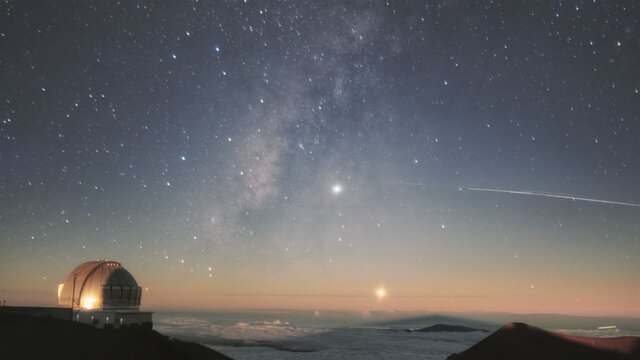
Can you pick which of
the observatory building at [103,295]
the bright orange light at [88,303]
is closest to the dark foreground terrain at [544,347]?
the observatory building at [103,295]

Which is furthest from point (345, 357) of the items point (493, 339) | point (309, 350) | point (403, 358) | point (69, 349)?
point (493, 339)

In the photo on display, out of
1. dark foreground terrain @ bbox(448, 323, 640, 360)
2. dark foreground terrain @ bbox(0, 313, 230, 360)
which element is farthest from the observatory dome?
dark foreground terrain @ bbox(448, 323, 640, 360)

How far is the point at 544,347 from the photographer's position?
15078 millimetres

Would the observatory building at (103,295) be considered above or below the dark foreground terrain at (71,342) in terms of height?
above

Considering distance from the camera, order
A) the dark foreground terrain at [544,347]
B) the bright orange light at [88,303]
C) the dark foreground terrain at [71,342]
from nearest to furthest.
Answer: the dark foreground terrain at [544,347]
the dark foreground terrain at [71,342]
the bright orange light at [88,303]

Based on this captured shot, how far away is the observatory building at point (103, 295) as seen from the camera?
113 ft

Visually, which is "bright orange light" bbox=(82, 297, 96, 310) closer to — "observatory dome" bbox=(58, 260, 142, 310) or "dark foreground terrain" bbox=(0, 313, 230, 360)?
"observatory dome" bbox=(58, 260, 142, 310)

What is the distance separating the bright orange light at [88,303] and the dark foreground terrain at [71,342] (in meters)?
8.52

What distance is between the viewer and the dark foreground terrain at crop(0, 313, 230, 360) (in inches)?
815

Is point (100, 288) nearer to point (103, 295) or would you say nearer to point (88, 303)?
point (103, 295)

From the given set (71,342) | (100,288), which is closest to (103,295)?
(100,288)

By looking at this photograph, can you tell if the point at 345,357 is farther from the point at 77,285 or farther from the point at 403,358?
the point at 77,285

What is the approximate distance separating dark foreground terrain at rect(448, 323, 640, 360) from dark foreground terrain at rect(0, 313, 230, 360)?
16800 mm

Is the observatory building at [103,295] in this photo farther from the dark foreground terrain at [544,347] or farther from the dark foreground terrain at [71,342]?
the dark foreground terrain at [544,347]
